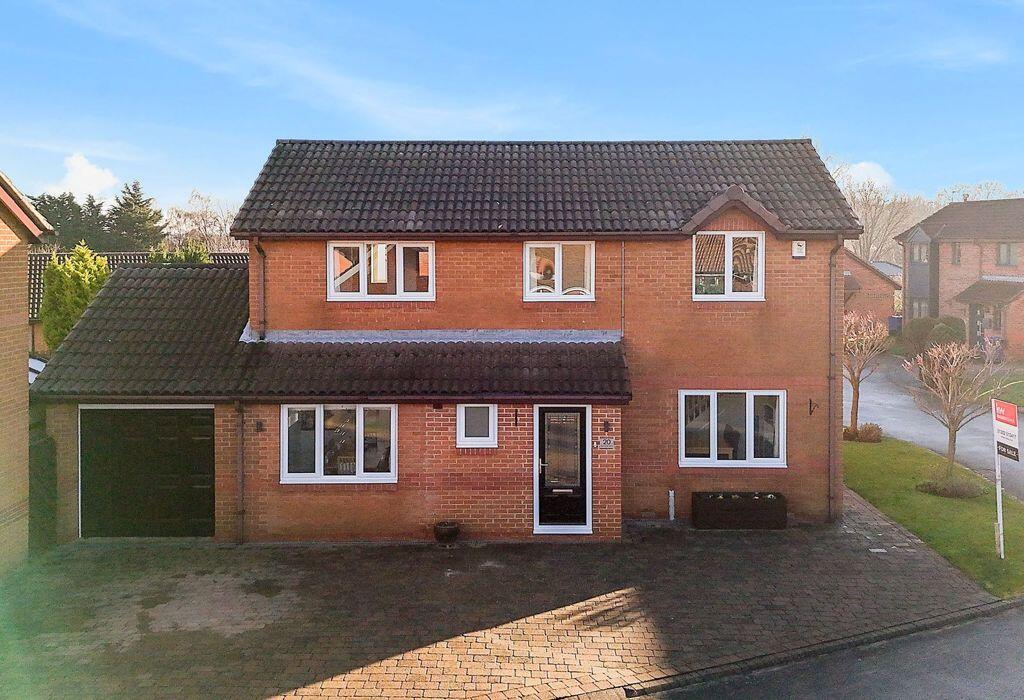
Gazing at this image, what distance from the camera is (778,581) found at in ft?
42.4

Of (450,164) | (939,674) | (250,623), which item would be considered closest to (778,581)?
(939,674)

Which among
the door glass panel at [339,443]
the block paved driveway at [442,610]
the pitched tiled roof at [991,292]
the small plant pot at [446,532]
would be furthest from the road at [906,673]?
the pitched tiled roof at [991,292]

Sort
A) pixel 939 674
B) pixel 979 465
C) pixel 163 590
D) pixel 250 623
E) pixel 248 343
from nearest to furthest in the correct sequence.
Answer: pixel 939 674 → pixel 250 623 → pixel 163 590 → pixel 248 343 → pixel 979 465

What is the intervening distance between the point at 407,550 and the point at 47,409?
6798mm

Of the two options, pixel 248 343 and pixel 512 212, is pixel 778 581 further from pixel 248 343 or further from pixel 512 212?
pixel 248 343

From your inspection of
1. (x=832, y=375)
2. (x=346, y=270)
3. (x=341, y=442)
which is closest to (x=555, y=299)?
(x=346, y=270)

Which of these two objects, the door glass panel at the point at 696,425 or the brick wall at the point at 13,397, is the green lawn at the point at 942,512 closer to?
the door glass panel at the point at 696,425

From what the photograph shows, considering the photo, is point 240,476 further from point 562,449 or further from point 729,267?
point 729,267

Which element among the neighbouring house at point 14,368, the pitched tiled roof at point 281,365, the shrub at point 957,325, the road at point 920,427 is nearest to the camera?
the neighbouring house at point 14,368

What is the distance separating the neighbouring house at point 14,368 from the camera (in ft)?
43.9

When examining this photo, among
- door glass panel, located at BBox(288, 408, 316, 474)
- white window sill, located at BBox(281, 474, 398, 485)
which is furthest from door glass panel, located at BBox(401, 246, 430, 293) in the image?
white window sill, located at BBox(281, 474, 398, 485)

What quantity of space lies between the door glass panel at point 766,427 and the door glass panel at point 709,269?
2.22 m

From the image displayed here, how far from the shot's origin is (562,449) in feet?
49.7

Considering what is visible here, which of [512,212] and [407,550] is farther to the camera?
[512,212]
